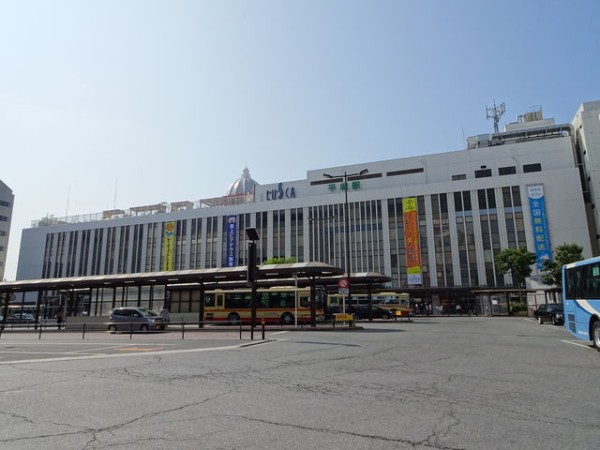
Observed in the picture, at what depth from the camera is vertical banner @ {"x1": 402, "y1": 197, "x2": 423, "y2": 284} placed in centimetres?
6200

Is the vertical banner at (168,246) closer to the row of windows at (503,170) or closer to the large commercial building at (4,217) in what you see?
the large commercial building at (4,217)

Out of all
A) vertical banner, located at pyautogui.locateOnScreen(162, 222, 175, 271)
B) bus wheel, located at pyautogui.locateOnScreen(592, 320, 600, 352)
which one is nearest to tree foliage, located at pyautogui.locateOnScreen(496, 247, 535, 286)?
bus wheel, located at pyautogui.locateOnScreen(592, 320, 600, 352)

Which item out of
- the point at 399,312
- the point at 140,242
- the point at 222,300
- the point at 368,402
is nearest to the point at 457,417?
the point at 368,402

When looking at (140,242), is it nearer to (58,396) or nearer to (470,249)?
(470,249)

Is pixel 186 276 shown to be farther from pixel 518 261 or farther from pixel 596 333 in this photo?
pixel 518 261

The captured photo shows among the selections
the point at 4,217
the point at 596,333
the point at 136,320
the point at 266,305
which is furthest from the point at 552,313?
the point at 4,217

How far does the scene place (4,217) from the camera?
94375mm

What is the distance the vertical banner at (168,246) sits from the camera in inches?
3039

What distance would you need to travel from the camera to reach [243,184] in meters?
97.3

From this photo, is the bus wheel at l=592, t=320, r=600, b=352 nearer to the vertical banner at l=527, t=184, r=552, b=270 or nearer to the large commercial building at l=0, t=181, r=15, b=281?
the vertical banner at l=527, t=184, r=552, b=270

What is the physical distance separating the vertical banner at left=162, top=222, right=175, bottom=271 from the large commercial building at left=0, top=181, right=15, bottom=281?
134 ft

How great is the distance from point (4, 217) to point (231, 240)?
5719cm

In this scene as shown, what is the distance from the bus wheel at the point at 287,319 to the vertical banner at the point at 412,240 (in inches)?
1305

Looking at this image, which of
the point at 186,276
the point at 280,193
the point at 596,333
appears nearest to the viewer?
the point at 596,333
